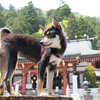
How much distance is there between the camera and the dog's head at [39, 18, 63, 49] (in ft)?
9.43

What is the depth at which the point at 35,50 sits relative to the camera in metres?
3.19

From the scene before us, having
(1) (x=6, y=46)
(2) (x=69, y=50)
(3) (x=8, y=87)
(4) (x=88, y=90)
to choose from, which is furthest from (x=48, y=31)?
(2) (x=69, y=50)

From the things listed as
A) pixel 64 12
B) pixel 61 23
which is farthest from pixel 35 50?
pixel 64 12

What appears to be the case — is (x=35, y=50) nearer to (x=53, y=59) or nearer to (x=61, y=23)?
(x=53, y=59)

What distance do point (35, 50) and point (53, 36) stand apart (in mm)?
545

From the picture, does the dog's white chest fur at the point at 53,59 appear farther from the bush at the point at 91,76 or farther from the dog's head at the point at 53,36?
the bush at the point at 91,76

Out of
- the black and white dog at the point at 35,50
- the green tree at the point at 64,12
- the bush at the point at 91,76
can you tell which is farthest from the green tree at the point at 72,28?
the black and white dog at the point at 35,50

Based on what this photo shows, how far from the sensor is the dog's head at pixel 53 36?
287 centimetres

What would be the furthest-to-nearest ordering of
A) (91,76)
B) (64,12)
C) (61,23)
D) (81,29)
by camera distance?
(64,12) → (61,23) → (81,29) → (91,76)

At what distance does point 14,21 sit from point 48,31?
136 ft

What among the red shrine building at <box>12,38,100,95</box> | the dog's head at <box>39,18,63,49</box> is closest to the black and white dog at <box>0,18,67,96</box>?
the dog's head at <box>39,18,63,49</box>

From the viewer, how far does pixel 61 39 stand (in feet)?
9.82

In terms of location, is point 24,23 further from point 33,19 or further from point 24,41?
point 24,41

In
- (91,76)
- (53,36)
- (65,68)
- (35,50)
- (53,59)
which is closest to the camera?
(53,36)
